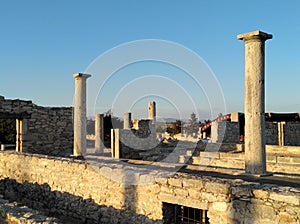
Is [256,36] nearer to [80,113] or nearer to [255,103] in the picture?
[255,103]

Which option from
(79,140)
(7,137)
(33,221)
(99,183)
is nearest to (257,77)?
(99,183)

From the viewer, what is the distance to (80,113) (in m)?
12.6

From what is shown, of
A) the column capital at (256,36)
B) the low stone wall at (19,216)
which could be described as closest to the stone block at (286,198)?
the low stone wall at (19,216)

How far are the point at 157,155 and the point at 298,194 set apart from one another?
420 inches

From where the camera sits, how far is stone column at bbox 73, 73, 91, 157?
12602 millimetres

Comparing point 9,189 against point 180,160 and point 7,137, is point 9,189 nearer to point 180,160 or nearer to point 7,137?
point 180,160

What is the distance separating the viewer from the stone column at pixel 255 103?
7.59 meters

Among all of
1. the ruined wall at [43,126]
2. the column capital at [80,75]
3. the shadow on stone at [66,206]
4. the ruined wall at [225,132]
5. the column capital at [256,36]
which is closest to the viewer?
the shadow on stone at [66,206]

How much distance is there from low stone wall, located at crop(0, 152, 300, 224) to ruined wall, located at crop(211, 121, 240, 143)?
9.91m

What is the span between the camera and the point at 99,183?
682 centimetres

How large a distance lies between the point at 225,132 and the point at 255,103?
9445 mm

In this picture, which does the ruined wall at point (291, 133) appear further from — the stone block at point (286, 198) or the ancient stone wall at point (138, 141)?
the stone block at point (286, 198)

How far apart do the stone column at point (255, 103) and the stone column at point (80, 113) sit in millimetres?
7123

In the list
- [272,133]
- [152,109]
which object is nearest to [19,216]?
[272,133]
